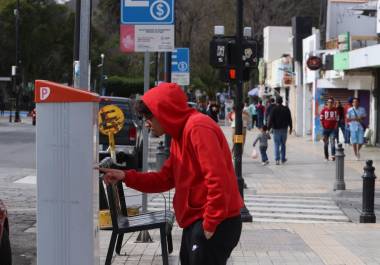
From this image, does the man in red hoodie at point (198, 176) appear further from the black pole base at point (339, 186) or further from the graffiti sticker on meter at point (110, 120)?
the black pole base at point (339, 186)

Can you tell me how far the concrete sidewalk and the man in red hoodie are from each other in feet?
10.5

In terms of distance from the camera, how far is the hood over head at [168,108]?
183 inches

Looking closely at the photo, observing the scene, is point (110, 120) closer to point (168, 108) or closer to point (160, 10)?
point (160, 10)

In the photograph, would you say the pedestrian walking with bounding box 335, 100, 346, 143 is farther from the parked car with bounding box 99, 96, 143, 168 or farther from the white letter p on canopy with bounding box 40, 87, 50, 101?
the white letter p on canopy with bounding box 40, 87, 50, 101

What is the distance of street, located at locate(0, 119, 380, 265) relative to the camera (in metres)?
8.29

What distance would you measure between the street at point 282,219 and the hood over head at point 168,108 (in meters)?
3.37

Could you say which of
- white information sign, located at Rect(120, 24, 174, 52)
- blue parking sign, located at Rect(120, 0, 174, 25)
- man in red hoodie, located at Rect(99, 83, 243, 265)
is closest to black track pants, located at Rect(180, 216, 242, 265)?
man in red hoodie, located at Rect(99, 83, 243, 265)

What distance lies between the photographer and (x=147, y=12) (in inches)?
353

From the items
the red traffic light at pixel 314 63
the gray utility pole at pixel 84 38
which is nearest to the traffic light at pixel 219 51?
the gray utility pole at pixel 84 38

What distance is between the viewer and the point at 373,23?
112ft

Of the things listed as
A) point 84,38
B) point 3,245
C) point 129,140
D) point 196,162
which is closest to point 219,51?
point 84,38

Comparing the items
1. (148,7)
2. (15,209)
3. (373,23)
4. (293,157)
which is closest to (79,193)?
(148,7)

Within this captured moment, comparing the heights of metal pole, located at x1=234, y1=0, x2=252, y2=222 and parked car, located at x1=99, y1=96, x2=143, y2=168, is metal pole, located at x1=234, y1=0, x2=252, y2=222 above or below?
above

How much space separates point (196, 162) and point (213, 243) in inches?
19.8
